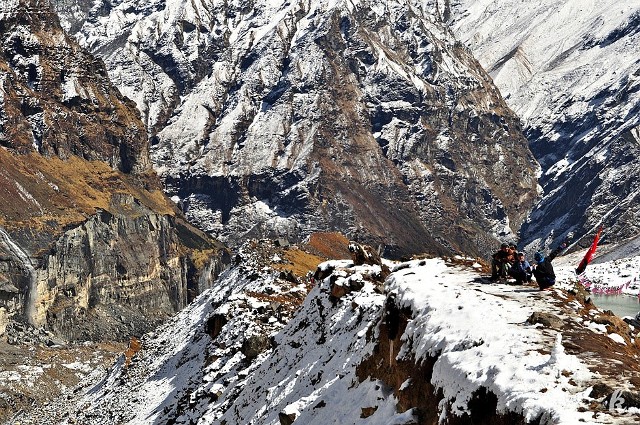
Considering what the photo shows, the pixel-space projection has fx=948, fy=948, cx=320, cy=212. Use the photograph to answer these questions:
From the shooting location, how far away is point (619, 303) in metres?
108

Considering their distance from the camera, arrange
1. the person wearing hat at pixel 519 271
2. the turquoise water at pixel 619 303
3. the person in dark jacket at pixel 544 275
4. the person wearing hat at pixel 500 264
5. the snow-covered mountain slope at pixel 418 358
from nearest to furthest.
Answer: the snow-covered mountain slope at pixel 418 358 → the person in dark jacket at pixel 544 275 → the person wearing hat at pixel 519 271 → the person wearing hat at pixel 500 264 → the turquoise water at pixel 619 303

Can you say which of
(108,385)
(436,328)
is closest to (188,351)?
(108,385)

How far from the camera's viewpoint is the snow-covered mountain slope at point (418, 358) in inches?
920

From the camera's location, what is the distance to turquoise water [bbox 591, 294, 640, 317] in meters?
93.0

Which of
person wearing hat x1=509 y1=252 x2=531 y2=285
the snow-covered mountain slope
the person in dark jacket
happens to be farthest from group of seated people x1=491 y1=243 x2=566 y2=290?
the snow-covered mountain slope

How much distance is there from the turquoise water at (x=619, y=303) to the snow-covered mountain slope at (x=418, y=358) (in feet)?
125

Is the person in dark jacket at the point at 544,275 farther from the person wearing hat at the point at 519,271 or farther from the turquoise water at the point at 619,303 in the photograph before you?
the turquoise water at the point at 619,303

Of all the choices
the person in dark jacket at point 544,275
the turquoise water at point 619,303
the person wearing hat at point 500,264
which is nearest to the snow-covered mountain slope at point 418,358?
the person in dark jacket at point 544,275

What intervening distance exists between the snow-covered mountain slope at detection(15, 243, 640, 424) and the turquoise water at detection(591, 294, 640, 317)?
38077mm

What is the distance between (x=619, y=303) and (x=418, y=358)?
3285 inches

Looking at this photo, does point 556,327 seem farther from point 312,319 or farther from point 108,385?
point 108,385

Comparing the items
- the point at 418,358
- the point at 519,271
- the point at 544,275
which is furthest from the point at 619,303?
the point at 418,358

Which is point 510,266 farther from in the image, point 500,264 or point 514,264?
point 500,264

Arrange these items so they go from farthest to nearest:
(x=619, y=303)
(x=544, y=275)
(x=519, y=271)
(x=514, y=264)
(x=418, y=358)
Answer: (x=619, y=303), (x=514, y=264), (x=519, y=271), (x=544, y=275), (x=418, y=358)
